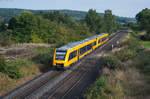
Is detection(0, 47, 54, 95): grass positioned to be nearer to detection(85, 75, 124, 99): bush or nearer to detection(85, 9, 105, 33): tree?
detection(85, 75, 124, 99): bush

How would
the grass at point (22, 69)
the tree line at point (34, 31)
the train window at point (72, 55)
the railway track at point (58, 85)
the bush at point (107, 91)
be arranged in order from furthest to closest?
the tree line at point (34, 31) → the train window at point (72, 55) → the grass at point (22, 69) → the railway track at point (58, 85) → the bush at point (107, 91)

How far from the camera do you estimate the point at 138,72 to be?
34.8 feet

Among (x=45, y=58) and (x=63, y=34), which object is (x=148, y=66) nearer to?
(x=45, y=58)

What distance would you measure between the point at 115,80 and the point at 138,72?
2.23m

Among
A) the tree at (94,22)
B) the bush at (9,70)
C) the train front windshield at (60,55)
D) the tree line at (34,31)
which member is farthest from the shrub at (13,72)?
the tree at (94,22)

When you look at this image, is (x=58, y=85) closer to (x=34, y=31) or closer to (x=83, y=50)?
(x=83, y=50)

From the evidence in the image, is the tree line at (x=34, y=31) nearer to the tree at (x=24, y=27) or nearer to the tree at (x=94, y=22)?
the tree at (x=24, y=27)

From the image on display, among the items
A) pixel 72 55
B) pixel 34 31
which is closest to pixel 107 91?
pixel 72 55

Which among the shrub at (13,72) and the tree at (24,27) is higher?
the tree at (24,27)

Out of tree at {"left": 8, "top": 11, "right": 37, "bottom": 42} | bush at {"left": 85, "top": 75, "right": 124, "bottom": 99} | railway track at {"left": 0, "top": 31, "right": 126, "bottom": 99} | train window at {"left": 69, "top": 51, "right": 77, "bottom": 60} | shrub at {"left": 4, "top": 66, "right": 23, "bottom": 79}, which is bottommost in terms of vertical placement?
railway track at {"left": 0, "top": 31, "right": 126, "bottom": 99}

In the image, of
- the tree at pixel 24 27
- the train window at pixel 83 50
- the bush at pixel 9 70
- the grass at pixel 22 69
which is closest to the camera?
the grass at pixel 22 69

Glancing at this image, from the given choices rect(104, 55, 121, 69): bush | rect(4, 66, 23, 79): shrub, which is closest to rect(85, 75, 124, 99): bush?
rect(104, 55, 121, 69): bush

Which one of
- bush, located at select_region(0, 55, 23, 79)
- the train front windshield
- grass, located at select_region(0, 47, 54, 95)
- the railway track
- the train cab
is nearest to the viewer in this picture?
the railway track

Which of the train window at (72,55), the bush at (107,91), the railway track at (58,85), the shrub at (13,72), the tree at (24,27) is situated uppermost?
the tree at (24,27)
